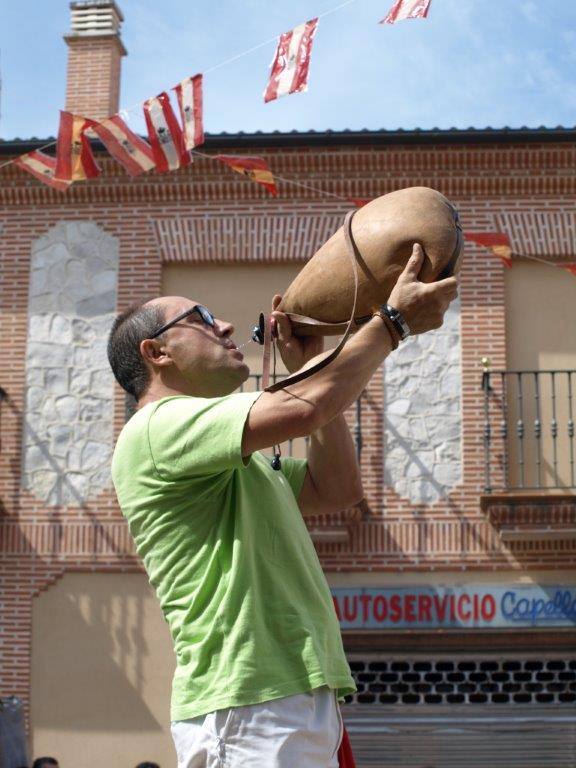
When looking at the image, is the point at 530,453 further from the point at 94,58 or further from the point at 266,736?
the point at 266,736

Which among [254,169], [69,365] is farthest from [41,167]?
[69,365]

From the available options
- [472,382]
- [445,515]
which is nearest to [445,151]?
[472,382]

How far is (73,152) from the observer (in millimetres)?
11344

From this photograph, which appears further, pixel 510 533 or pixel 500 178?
pixel 500 178

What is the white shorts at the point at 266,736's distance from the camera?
2.90m

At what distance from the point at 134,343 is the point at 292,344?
43 centimetres

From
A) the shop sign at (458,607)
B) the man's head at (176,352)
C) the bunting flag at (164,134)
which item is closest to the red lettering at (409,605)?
the shop sign at (458,607)

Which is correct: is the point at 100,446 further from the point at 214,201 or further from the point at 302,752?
the point at 302,752

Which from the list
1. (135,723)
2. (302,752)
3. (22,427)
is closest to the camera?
(302,752)

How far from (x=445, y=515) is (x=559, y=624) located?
148cm

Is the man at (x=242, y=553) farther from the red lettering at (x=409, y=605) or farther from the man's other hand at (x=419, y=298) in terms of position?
the red lettering at (x=409, y=605)

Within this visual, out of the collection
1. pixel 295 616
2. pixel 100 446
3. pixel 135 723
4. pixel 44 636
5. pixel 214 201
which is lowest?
pixel 135 723

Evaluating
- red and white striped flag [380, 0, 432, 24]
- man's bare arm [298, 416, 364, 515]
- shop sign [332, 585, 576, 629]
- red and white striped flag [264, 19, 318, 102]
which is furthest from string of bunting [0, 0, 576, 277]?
man's bare arm [298, 416, 364, 515]

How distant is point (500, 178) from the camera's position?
43.6ft
